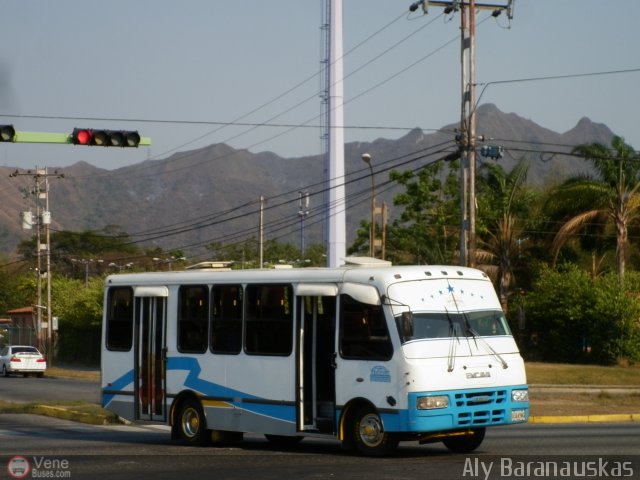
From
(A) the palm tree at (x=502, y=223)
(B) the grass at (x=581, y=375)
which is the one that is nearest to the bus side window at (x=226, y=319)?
(B) the grass at (x=581, y=375)

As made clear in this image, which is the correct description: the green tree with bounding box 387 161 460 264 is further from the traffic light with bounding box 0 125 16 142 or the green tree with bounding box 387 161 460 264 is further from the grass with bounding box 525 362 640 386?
the traffic light with bounding box 0 125 16 142

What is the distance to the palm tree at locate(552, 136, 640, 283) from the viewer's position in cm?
5128

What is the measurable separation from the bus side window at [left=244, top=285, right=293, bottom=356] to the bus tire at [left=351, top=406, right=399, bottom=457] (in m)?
1.77

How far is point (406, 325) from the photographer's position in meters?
15.6

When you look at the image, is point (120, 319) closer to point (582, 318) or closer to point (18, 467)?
point (18, 467)

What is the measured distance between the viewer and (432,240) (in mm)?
63719

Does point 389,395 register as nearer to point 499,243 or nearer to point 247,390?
point 247,390

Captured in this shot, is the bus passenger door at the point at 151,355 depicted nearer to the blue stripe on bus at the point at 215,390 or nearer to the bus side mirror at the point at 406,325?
the blue stripe on bus at the point at 215,390

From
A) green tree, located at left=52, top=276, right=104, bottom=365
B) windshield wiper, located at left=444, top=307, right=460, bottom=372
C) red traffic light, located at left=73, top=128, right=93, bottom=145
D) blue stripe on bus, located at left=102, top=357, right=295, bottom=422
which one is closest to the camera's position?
windshield wiper, located at left=444, top=307, right=460, bottom=372

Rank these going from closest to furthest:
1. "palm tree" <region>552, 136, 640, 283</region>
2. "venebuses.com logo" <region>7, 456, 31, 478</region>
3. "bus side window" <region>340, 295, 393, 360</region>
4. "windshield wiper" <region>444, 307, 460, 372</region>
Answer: "venebuses.com logo" <region>7, 456, 31, 478</region>
"windshield wiper" <region>444, 307, 460, 372</region>
"bus side window" <region>340, 295, 393, 360</region>
"palm tree" <region>552, 136, 640, 283</region>

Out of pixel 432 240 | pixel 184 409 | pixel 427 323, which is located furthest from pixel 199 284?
pixel 432 240

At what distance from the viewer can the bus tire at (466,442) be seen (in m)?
16.5

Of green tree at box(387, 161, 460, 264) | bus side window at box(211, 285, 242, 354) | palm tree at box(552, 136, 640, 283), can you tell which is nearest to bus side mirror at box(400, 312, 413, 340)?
bus side window at box(211, 285, 242, 354)

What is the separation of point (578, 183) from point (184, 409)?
38284mm
